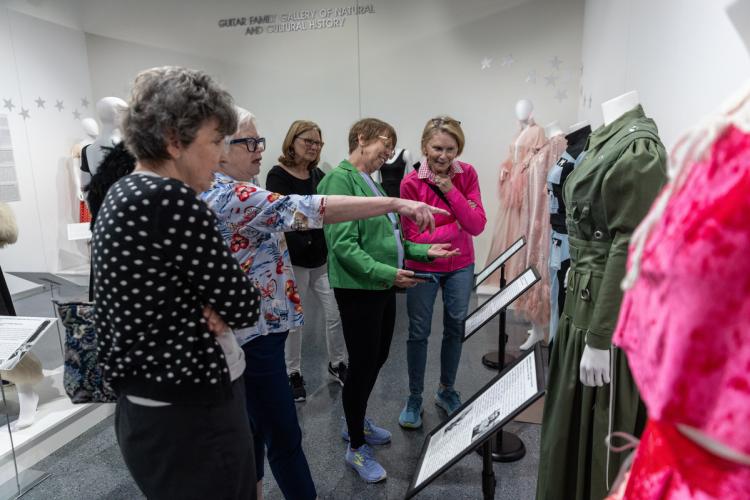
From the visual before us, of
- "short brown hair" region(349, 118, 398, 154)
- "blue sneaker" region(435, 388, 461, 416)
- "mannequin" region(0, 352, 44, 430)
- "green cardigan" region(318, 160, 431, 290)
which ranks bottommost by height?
"blue sneaker" region(435, 388, 461, 416)

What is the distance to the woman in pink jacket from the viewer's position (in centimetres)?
221

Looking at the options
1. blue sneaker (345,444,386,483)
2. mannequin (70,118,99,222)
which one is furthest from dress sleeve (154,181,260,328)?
mannequin (70,118,99,222)

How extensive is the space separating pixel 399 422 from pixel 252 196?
161 centimetres

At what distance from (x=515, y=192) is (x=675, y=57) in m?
2.02

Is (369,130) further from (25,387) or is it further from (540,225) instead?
(25,387)

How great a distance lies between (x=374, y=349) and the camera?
192 centimetres

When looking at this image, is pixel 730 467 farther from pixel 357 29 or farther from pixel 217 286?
pixel 357 29

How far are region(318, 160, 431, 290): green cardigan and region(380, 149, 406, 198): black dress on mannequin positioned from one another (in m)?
2.32

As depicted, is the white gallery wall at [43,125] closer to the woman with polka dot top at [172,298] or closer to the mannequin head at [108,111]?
the mannequin head at [108,111]

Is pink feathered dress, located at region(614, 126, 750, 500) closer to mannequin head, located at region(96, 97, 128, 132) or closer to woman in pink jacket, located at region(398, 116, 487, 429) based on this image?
woman in pink jacket, located at region(398, 116, 487, 429)

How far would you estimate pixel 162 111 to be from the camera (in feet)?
3.07

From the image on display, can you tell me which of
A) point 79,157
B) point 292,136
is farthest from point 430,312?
point 79,157

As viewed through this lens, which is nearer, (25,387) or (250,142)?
(250,142)

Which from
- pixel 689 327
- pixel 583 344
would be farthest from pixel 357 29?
pixel 689 327
